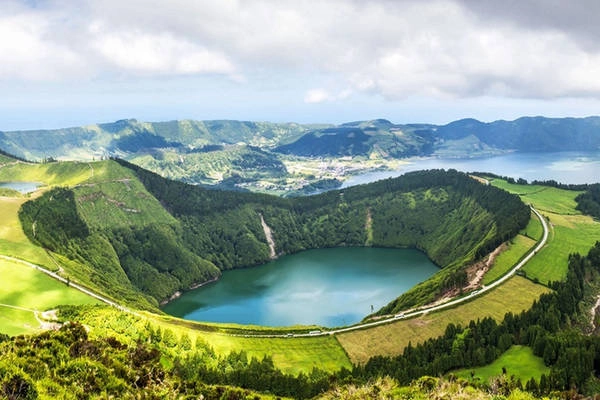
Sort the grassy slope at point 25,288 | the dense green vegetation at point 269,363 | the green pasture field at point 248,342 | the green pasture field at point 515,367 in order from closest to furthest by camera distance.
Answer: the dense green vegetation at point 269,363 < the green pasture field at point 515,367 < the green pasture field at point 248,342 < the grassy slope at point 25,288

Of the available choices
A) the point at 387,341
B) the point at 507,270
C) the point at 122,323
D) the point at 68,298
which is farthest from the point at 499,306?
the point at 68,298

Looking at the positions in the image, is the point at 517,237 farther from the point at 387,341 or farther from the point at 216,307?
the point at 216,307

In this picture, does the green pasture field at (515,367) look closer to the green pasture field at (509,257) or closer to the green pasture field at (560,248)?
the green pasture field at (509,257)

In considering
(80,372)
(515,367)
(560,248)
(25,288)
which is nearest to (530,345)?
(515,367)

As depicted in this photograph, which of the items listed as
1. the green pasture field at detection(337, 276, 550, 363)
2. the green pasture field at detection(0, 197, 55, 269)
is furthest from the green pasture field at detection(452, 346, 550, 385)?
the green pasture field at detection(0, 197, 55, 269)

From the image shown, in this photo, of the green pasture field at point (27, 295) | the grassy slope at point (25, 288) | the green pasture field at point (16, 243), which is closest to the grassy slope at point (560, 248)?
the green pasture field at point (27, 295)
